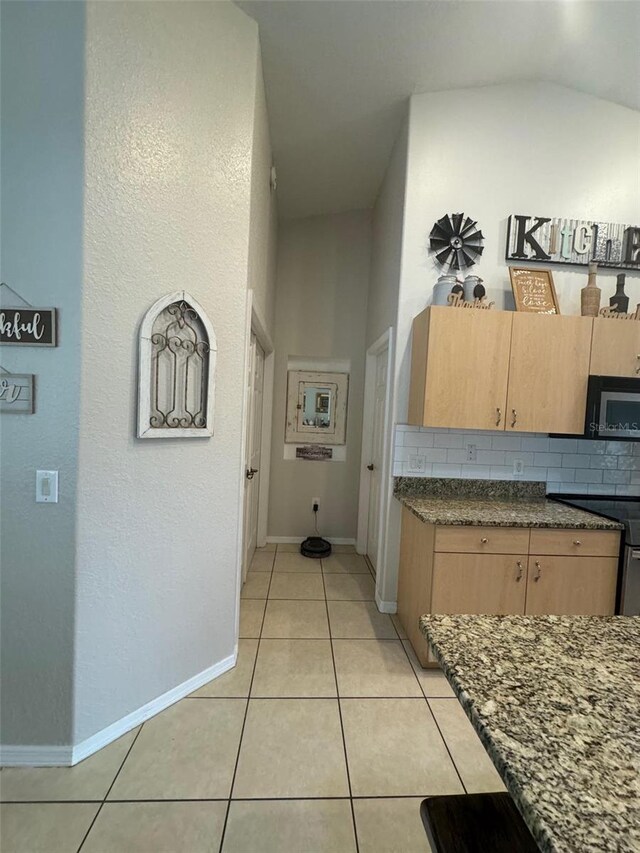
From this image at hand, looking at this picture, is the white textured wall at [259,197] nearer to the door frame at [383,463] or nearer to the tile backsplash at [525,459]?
the door frame at [383,463]

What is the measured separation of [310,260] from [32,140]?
2.74 m

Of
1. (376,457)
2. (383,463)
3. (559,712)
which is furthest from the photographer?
(376,457)

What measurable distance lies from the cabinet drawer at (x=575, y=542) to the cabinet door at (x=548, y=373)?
0.61 m

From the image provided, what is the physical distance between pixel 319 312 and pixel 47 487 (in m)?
3.01

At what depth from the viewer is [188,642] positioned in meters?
1.86

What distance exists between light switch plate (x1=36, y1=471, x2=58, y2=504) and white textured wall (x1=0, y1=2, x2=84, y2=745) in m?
0.03

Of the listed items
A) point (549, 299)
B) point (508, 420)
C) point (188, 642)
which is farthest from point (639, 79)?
point (188, 642)

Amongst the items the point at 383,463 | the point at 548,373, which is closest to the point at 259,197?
the point at 383,463

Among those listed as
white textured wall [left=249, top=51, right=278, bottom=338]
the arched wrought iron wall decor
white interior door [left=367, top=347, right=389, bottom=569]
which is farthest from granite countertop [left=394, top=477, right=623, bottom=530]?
white textured wall [left=249, top=51, right=278, bottom=338]

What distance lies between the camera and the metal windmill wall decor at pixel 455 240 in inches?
99.2

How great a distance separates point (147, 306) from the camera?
1.62 meters

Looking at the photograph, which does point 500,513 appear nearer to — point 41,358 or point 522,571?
point 522,571

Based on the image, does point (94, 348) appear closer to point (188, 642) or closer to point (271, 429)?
point (188, 642)

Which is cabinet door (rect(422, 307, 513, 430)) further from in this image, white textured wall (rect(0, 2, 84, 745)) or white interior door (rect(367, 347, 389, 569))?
white textured wall (rect(0, 2, 84, 745))
